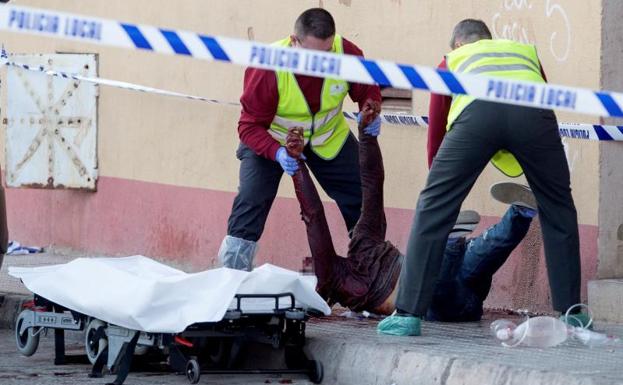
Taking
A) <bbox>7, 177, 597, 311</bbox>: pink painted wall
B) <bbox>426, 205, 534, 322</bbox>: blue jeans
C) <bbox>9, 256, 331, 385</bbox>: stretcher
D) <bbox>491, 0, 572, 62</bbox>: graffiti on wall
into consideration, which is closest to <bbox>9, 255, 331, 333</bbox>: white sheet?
<bbox>9, 256, 331, 385</bbox>: stretcher

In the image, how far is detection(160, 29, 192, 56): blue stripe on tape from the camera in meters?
5.49

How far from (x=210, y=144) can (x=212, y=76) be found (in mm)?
477

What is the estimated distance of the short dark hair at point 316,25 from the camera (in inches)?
282

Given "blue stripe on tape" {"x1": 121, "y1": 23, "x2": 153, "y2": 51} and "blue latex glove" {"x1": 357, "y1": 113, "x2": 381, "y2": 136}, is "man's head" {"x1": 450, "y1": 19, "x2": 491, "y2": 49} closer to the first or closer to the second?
"blue latex glove" {"x1": 357, "y1": 113, "x2": 381, "y2": 136}

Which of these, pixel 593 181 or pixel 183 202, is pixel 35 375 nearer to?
pixel 593 181

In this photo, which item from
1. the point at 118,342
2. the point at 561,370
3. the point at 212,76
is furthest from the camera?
the point at 212,76

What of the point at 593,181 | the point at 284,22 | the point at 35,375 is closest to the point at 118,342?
the point at 35,375

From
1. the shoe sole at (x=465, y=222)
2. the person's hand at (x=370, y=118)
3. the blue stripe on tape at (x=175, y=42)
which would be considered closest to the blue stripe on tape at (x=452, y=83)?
the blue stripe on tape at (x=175, y=42)

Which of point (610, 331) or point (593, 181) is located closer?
point (610, 331)

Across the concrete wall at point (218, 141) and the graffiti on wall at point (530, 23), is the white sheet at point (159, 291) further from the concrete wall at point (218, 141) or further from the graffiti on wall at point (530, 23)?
the graffiti on wall at point (530, 23)

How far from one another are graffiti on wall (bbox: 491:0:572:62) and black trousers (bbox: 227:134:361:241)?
1.05m

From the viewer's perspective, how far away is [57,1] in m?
11.7

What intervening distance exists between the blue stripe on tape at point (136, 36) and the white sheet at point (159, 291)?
1.29 m

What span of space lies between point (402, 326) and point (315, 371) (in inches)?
17.7
